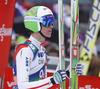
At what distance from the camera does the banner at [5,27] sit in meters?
4.41

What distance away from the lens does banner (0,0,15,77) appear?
4.41 metres

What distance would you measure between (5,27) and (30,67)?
0.60 metres

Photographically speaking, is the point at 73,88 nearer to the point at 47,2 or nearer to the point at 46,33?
the point at 46,33

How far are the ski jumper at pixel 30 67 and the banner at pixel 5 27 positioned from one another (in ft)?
0.76

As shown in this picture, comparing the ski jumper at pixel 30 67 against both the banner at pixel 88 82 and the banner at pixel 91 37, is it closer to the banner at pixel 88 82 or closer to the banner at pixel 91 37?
the banner at pixel 88 82

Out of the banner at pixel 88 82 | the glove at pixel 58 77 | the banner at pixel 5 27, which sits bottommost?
the banner at pixel 88 82

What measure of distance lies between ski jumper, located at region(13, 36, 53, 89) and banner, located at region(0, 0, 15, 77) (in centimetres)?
23

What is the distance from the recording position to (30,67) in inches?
168

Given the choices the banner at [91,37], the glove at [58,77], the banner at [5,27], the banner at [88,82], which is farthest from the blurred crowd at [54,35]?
the glove at [58,77]

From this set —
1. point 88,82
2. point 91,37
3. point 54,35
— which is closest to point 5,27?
point 88,82

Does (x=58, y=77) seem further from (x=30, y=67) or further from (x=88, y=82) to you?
(x=88, y=82)

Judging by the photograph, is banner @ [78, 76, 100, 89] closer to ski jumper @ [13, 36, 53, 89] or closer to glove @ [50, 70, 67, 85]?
ski jumper @ [13, 36, 53, 89]

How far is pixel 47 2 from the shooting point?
945 cm

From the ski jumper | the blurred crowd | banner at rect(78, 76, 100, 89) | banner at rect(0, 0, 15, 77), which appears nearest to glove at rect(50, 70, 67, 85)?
the ski jumper
